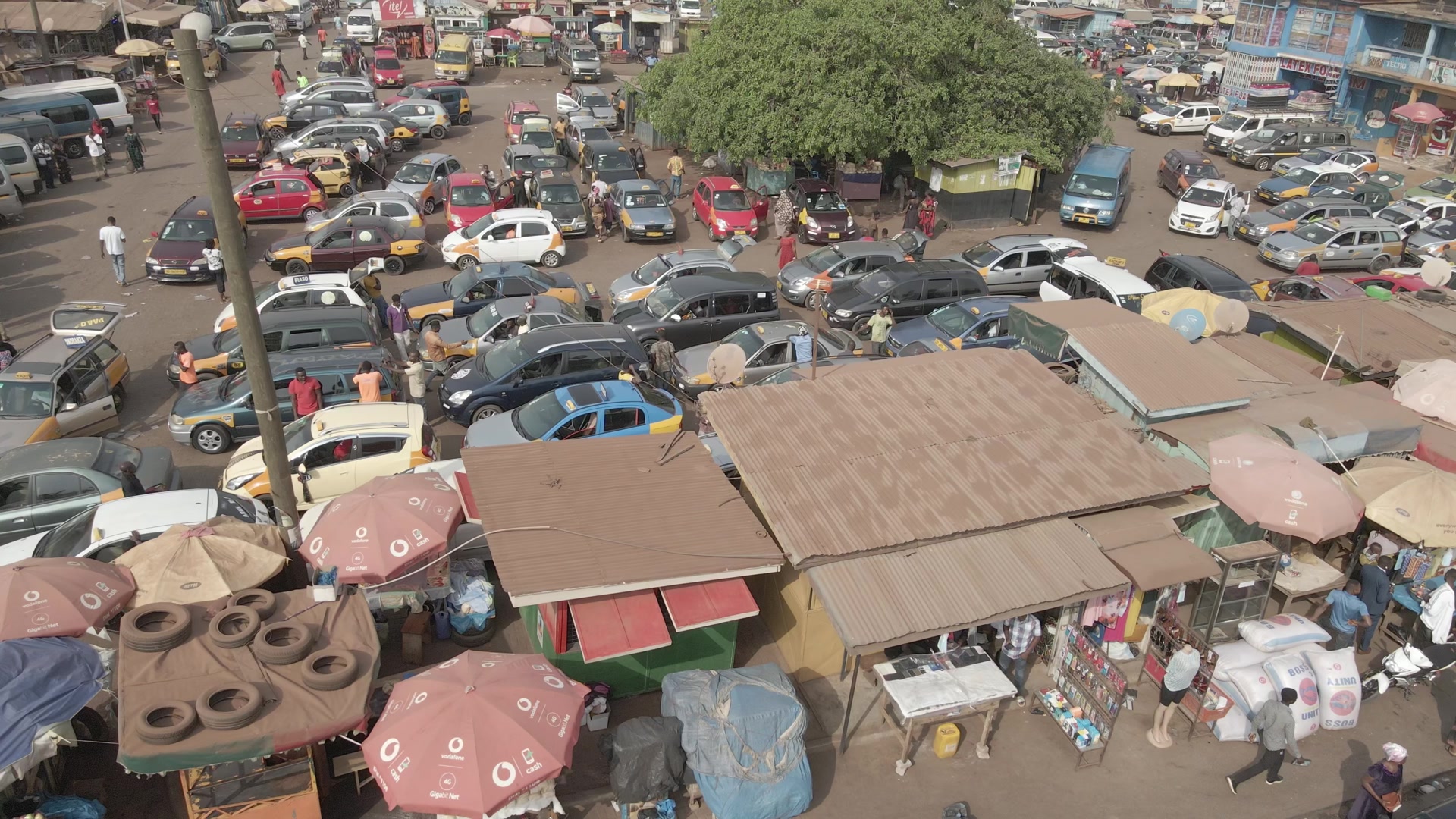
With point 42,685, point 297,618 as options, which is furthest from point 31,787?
point 297,618

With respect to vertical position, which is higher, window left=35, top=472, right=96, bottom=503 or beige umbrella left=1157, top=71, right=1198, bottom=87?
beige umbrella left=1157, top=71, right=1198, bottom=87

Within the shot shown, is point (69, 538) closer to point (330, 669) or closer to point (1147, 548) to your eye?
point (330, 669)

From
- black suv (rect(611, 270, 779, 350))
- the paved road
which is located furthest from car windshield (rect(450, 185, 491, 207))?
black suv (rect(611, 270, 779, 350))

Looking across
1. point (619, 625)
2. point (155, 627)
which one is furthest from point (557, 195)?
point (155, 627)

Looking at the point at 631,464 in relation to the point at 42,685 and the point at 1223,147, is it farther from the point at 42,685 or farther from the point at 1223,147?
the point at 1223,147

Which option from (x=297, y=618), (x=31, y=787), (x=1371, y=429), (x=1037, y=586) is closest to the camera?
(x=31, y=787)

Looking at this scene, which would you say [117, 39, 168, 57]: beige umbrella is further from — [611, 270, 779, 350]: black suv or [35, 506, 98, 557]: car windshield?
[35, 506, 98, 557]: car windshield
